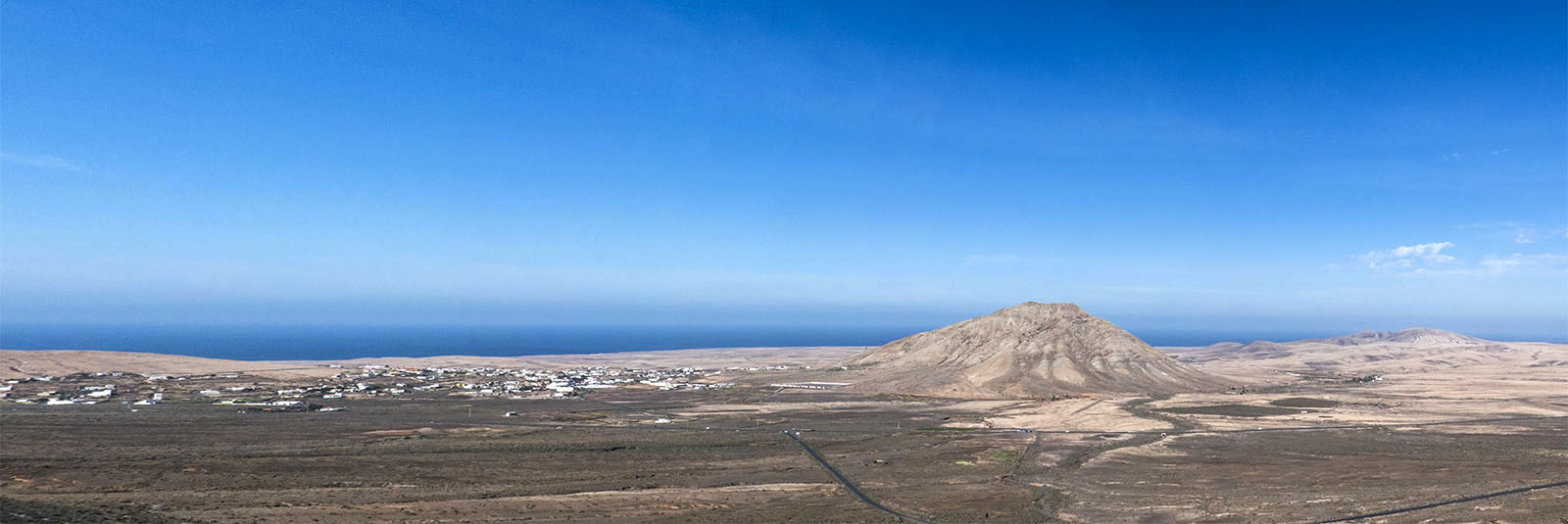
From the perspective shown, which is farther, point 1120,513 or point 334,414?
point 334,414

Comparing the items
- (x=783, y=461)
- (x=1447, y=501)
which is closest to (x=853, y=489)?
(x=783, y=461)

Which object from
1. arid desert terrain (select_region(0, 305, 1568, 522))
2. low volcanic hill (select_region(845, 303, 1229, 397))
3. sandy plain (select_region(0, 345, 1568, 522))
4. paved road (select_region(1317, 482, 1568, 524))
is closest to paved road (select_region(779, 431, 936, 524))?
arid desert terrain (select_region(0, 305, 1568, 522))

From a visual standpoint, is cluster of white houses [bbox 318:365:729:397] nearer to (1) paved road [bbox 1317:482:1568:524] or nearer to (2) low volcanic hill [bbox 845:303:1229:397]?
(2) low volcanic hill [bbox 845:303:1229:397]

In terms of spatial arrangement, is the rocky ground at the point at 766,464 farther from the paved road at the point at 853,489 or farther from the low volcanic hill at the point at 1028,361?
the low volcanic hill at the point at 1028,361

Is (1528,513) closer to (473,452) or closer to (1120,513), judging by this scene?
(1120,513)

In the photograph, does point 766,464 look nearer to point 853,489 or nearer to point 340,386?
point 853,489

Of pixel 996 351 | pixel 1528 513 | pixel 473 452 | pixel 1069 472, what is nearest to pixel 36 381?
pixel 473 452
